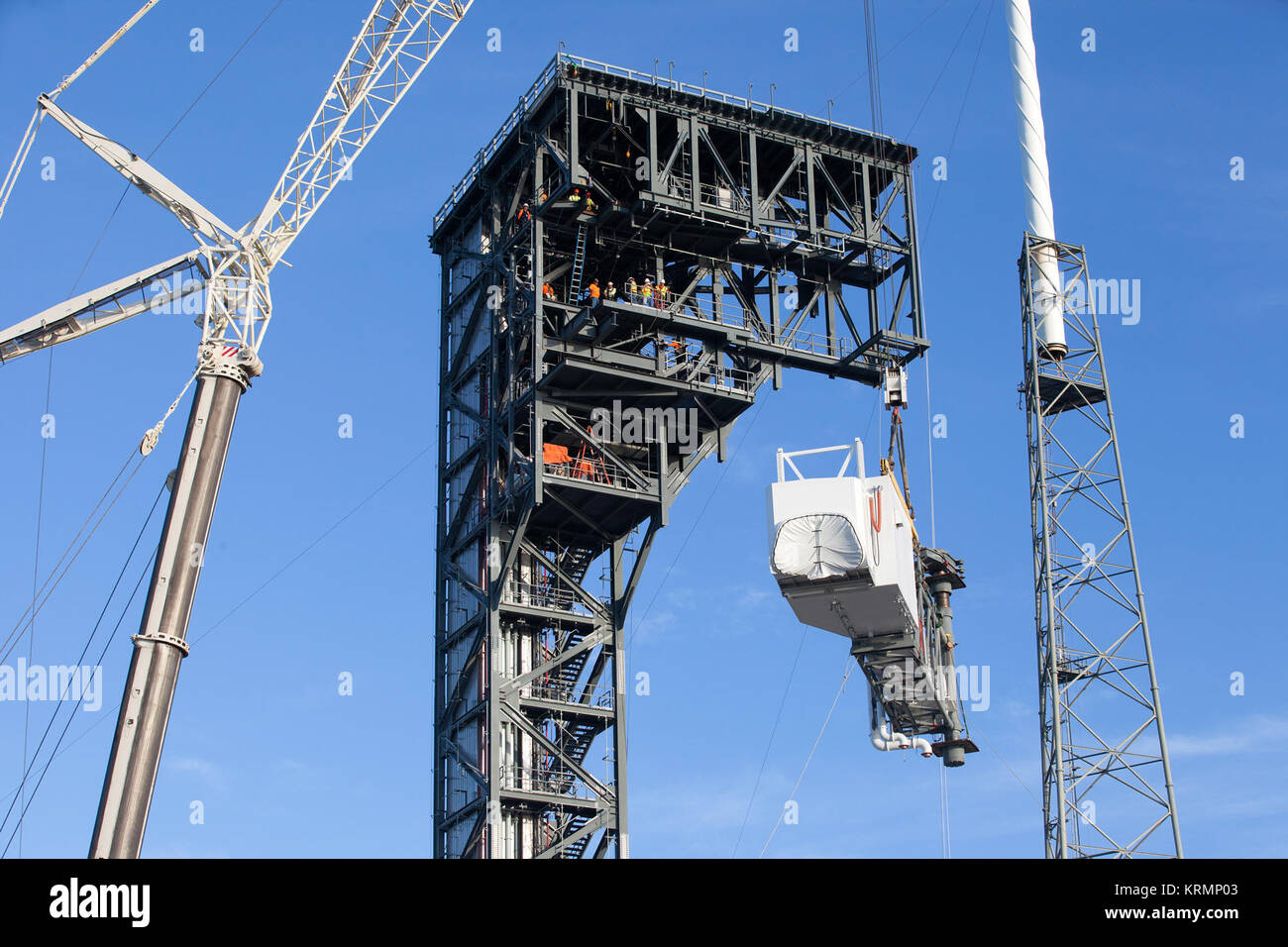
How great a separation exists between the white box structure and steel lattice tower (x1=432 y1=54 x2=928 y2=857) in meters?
14.2

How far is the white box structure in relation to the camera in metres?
63.6

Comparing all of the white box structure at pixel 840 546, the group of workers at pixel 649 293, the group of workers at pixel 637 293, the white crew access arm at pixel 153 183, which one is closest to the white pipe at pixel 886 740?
the white box structure at pixel 840 546

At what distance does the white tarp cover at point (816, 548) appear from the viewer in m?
63.5

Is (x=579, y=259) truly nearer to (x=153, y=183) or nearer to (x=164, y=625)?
(x=153, y=183)

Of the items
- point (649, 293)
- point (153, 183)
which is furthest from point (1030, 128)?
point (153, 183)

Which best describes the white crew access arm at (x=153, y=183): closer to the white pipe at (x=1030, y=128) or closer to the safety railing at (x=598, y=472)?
the safety railing at (x=598, y=472)

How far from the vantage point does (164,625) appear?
48.6 metres

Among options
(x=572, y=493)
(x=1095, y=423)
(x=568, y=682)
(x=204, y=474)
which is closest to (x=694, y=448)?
(x=572, y=493)

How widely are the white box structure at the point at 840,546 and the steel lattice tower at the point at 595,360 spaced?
14.2m

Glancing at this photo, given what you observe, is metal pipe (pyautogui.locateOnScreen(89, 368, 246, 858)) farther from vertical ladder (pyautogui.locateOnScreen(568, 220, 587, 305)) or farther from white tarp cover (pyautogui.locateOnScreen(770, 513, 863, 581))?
vertical ladder (pyautogui.locateOnScreen(568, 220, 587, 305))

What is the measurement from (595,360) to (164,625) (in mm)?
31345
